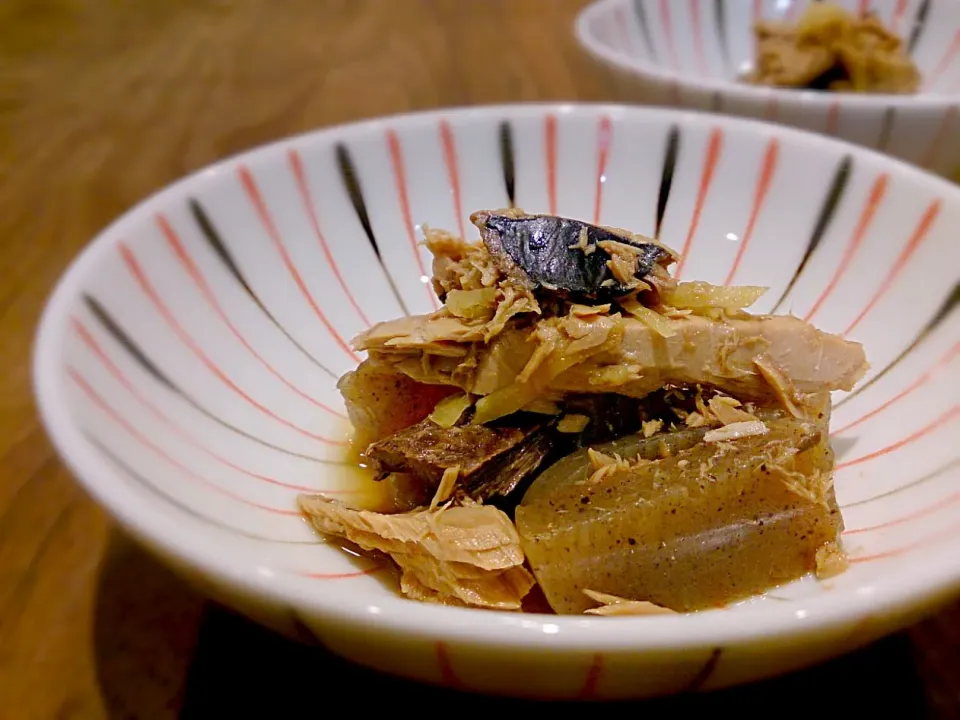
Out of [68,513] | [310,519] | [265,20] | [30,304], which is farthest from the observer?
[265,20]

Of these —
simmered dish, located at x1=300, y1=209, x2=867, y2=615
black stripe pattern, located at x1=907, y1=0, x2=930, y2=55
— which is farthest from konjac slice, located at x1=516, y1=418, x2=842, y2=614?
black stripe pattern, located at x1=907, y1=0, x2=930, y2=55

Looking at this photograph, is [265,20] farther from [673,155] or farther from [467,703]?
[467,703]

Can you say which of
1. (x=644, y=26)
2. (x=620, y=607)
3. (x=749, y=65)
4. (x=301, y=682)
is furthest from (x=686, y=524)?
(x=749, y=65)

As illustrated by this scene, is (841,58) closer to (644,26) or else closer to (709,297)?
(644,26)

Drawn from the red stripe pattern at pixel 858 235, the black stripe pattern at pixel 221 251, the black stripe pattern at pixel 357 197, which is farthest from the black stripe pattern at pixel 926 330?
the black stripe pattern at pixel 221 251

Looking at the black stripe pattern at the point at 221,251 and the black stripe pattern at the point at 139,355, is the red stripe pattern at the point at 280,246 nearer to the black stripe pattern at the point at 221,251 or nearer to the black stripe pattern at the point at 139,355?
the black stripe pattern at the point at 221,251

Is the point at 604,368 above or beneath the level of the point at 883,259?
above

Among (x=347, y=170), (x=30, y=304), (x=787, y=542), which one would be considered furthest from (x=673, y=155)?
(x=30, y=304)
